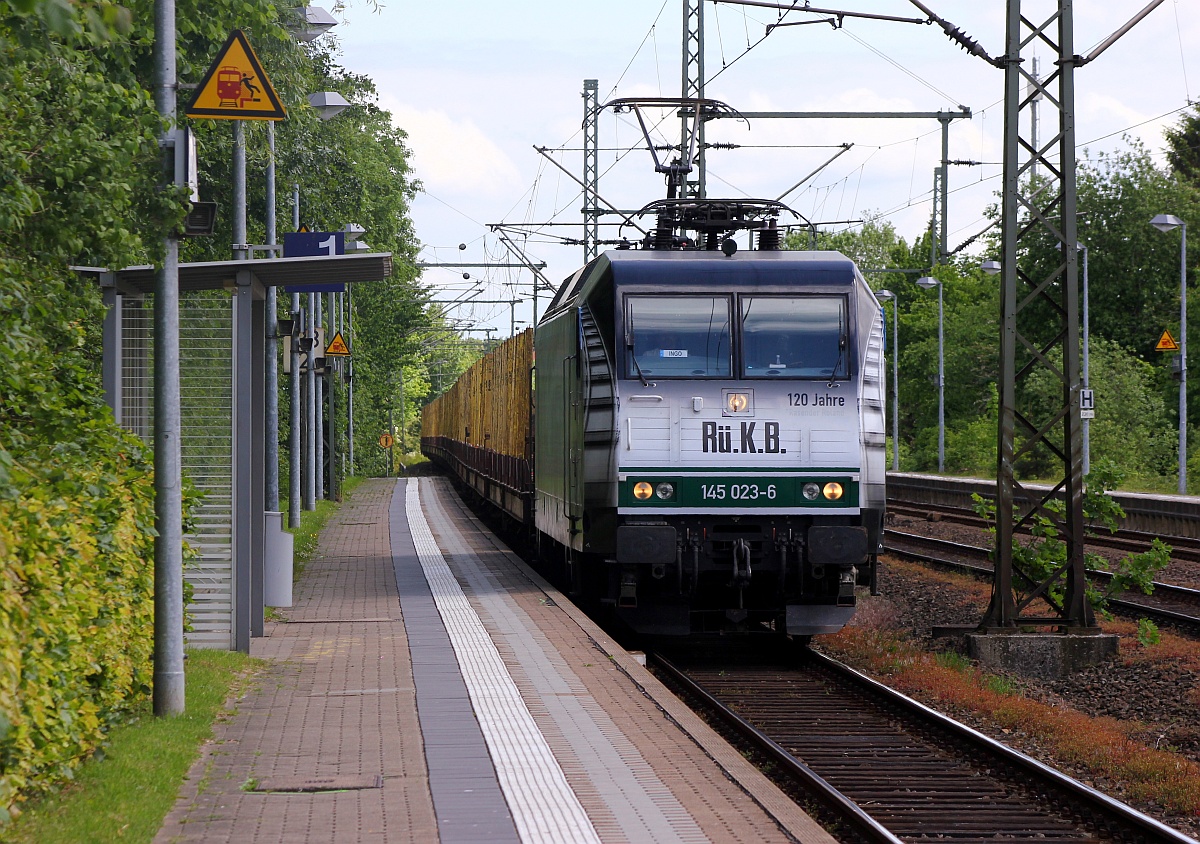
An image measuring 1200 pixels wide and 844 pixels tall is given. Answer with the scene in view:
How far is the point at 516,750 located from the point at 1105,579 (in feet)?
44.7

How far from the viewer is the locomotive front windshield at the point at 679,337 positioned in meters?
13.0

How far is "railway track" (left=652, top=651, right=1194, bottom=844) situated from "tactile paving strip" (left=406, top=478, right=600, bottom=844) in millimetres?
1519

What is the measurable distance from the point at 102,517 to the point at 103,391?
310 centimetres

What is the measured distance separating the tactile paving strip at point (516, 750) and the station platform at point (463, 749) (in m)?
0.02

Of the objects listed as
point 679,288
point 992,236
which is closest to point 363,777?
point 679,288

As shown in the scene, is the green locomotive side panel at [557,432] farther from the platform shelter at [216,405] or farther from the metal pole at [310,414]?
the metal pole at [310,414]

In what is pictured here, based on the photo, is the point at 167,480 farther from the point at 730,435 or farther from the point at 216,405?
the point at 730,435

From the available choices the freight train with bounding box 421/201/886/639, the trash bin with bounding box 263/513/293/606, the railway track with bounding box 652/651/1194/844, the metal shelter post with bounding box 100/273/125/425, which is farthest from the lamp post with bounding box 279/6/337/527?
the railway track with bounding box 652/651/1194/844

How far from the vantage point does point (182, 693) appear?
8.90m

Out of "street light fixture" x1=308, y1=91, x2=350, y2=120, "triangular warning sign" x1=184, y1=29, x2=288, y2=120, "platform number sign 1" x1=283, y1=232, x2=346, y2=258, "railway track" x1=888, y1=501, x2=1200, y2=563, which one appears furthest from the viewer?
"railway track" x1=888, y1=501, x2=1200, y2=563

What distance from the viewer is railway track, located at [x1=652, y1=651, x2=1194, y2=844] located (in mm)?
7758

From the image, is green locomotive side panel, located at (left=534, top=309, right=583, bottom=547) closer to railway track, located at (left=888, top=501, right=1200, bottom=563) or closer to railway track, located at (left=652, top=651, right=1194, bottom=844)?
railway track, located at (left=652, top=651, right=1194, bottom=844)

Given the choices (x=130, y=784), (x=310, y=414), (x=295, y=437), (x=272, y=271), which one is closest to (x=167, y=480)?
(x=130, y=784)

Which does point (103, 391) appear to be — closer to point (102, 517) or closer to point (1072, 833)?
point (102, 517)
